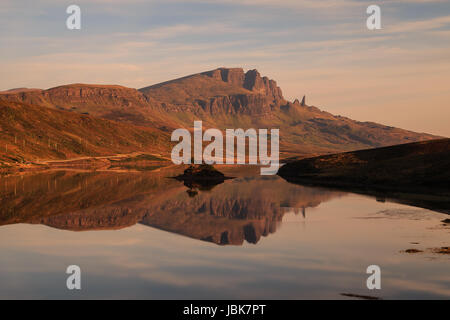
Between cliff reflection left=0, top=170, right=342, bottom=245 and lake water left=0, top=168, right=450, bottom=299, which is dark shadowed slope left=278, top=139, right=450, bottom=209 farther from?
lake water left=0, top=168, right=450, bottom=299

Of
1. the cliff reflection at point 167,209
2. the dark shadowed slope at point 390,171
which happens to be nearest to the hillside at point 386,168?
the dark shadowed slope at point 390,171

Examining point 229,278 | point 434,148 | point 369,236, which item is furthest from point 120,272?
point 434,148

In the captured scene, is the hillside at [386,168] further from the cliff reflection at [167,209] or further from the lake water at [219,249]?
the lake water at [219,249]

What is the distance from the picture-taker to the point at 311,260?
1220 inches

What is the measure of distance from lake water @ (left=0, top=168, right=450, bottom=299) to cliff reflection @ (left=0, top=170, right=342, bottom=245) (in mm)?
175

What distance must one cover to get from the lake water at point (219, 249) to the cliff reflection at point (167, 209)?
17 cm

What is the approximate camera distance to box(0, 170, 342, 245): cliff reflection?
149 ft

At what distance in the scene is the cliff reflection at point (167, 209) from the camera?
45312 millimetres

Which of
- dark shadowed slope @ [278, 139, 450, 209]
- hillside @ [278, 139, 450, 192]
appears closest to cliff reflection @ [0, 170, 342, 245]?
dark shadowed slope @ [278, 139, 450, 209]

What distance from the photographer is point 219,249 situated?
3547 cm

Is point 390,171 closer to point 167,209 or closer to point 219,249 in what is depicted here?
point 167,209

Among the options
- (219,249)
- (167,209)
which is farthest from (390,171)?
(219,249)

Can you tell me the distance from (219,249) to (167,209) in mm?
25040
